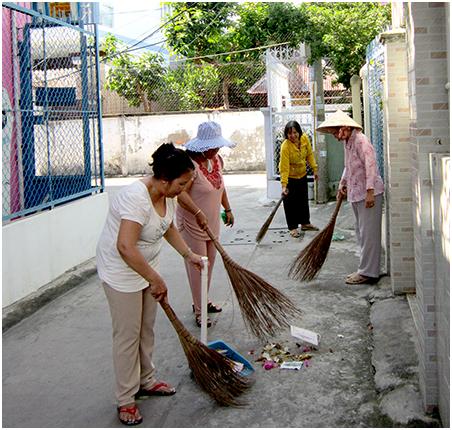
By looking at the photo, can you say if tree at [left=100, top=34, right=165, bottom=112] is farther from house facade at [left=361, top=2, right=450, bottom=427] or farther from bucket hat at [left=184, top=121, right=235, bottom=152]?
house facade at [left=361, top=2, right=450, bottom=427]

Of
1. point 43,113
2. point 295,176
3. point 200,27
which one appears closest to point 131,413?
point 43,113

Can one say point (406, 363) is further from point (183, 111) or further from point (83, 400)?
point (183, 111)

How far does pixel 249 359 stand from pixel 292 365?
1.02 ft

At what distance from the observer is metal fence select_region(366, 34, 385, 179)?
5884 millimetres

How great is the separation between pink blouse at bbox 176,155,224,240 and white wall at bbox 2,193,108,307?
5.31 ft

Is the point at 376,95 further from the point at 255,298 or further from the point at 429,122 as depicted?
the point at 429,122

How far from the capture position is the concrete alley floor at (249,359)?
3.36m

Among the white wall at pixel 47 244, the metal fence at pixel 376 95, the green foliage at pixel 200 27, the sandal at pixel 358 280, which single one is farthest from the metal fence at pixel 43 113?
the green foliage at pixel 200 27

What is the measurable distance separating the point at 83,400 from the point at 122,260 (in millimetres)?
964

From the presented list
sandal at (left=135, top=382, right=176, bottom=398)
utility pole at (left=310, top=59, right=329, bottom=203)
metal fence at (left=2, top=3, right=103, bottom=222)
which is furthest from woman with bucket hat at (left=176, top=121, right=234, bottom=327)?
utility pole at (left=310, top=59, right=329, bottom=203)

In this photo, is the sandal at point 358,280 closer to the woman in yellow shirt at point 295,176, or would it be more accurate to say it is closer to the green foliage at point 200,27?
the woman in yellow shirt at point 295,176

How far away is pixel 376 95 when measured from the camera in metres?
6.35

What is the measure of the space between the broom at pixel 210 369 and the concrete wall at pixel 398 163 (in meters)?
2.13

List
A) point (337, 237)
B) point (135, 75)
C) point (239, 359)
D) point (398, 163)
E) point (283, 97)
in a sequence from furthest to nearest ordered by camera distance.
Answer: point (135, 75) → point (283, 97) → point (337, 237) → point (398, 163) → point (239, 359)
